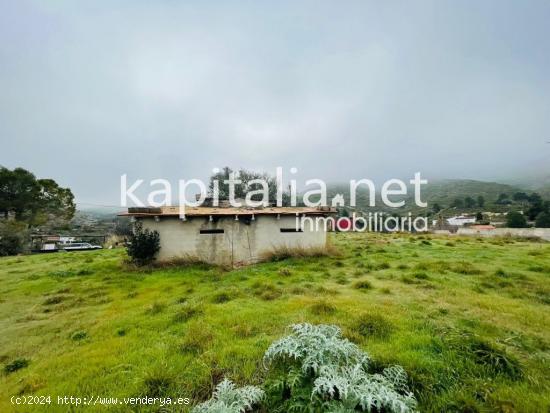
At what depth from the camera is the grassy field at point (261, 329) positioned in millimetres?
3205

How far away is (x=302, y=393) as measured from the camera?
2561 mm

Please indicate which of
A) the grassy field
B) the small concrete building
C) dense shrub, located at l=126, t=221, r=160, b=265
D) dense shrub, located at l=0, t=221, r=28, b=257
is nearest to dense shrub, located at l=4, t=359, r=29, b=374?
the grassy field

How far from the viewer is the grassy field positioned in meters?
3.21

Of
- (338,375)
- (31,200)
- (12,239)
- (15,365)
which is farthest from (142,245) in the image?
(31,200)

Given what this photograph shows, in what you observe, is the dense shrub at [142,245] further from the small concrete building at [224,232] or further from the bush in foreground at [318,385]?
the bush in foreground at [318,385]

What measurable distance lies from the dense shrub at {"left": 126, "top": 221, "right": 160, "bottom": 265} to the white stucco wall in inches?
10.0

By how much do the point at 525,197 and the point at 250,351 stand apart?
97005 mm

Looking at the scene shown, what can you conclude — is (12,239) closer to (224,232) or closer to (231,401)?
(224,232)

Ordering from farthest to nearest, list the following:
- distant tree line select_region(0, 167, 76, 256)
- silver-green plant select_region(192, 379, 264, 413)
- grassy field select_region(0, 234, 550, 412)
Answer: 1. distant tree line select_region(0, 167, 76, 256)
2. grassy field select_region(0, 234, 550, 412)
3. silver-green plant select_region(192, 379, 264, 413)

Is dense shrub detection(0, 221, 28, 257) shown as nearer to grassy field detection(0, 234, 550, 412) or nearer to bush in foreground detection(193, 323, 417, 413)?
grassy field detection(0, 234, 550, 412)

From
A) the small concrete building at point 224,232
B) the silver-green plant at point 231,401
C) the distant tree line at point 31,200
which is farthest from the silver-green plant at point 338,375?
the distant tree line at point 31,200

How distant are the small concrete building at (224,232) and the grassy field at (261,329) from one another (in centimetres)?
248

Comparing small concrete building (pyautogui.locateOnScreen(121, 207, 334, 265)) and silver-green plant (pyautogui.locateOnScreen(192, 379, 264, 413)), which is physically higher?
small concrete building (pyautogui.locateOnScreen(121, 207, 334, 265))

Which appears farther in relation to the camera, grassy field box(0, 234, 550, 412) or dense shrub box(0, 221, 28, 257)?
dense shrub box(0, 221, 28, 257)
